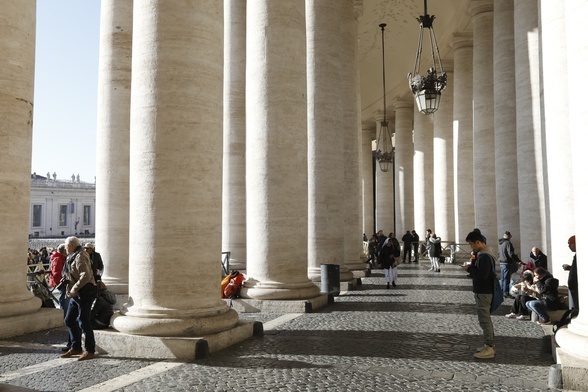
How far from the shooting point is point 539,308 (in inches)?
763

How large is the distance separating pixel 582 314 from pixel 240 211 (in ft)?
93.3

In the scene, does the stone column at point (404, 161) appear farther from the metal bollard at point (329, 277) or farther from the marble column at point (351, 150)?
the metal bollard at point (329, 277)

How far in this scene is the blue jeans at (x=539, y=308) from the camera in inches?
755

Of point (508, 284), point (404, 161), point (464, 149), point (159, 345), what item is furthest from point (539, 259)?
point (404, 161)

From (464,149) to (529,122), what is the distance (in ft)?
67.5

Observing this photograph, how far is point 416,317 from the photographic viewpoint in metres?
22.1

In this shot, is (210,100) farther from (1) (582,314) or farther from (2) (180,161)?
(1) (582,314)

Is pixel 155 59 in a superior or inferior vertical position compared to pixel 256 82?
inferior

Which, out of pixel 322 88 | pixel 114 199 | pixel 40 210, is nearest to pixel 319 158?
pixel 322 88

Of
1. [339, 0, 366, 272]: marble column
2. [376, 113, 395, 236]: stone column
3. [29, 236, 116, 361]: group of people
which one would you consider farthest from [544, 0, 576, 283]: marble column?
[376, 113, 395, 236]: stone column

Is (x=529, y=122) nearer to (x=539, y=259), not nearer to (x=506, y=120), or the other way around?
(x=506, y=120)

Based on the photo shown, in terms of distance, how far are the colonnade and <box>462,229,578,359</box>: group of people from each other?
4.94 feet

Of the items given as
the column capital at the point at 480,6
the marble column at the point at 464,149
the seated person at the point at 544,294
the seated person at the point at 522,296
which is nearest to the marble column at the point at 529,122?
the seated person at the point at 522,296

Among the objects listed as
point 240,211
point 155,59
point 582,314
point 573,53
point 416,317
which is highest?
point 155,59
